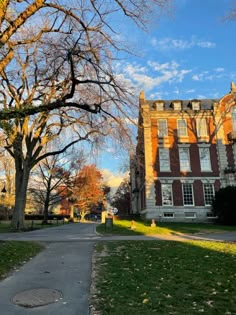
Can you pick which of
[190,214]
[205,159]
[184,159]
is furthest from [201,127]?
[190,214]

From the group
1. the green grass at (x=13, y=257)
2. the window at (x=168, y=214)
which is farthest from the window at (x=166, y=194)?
the green grass at (x=13, y=257)

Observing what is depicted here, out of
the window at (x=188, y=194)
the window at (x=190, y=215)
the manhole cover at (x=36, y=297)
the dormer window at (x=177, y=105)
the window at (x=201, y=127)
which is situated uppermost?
the dormer window at (x=177, y=105)

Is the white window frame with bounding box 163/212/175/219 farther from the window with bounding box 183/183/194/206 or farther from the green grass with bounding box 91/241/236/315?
the green grass with bounding box 91/241/236/315

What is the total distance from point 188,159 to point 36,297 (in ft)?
101

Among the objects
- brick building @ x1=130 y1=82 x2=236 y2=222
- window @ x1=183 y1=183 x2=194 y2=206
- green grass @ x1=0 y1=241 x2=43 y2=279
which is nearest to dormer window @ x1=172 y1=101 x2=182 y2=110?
brick building @ x1=130 y1=82 x2=236 y2=222

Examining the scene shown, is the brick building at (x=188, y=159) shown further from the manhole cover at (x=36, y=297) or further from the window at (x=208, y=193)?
the manhole cover at (x=36, y=297)

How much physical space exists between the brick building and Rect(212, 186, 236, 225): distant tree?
370 cm

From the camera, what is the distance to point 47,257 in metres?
9.71

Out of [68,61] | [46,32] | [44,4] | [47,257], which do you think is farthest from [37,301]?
[46,32]

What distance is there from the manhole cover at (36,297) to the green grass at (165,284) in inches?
28.7

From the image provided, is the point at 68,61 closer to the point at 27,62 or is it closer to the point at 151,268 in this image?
the point at 27,62

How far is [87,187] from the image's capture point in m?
55.6

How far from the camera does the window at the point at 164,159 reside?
111 ft

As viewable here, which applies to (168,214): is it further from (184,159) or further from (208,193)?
(184,159)
